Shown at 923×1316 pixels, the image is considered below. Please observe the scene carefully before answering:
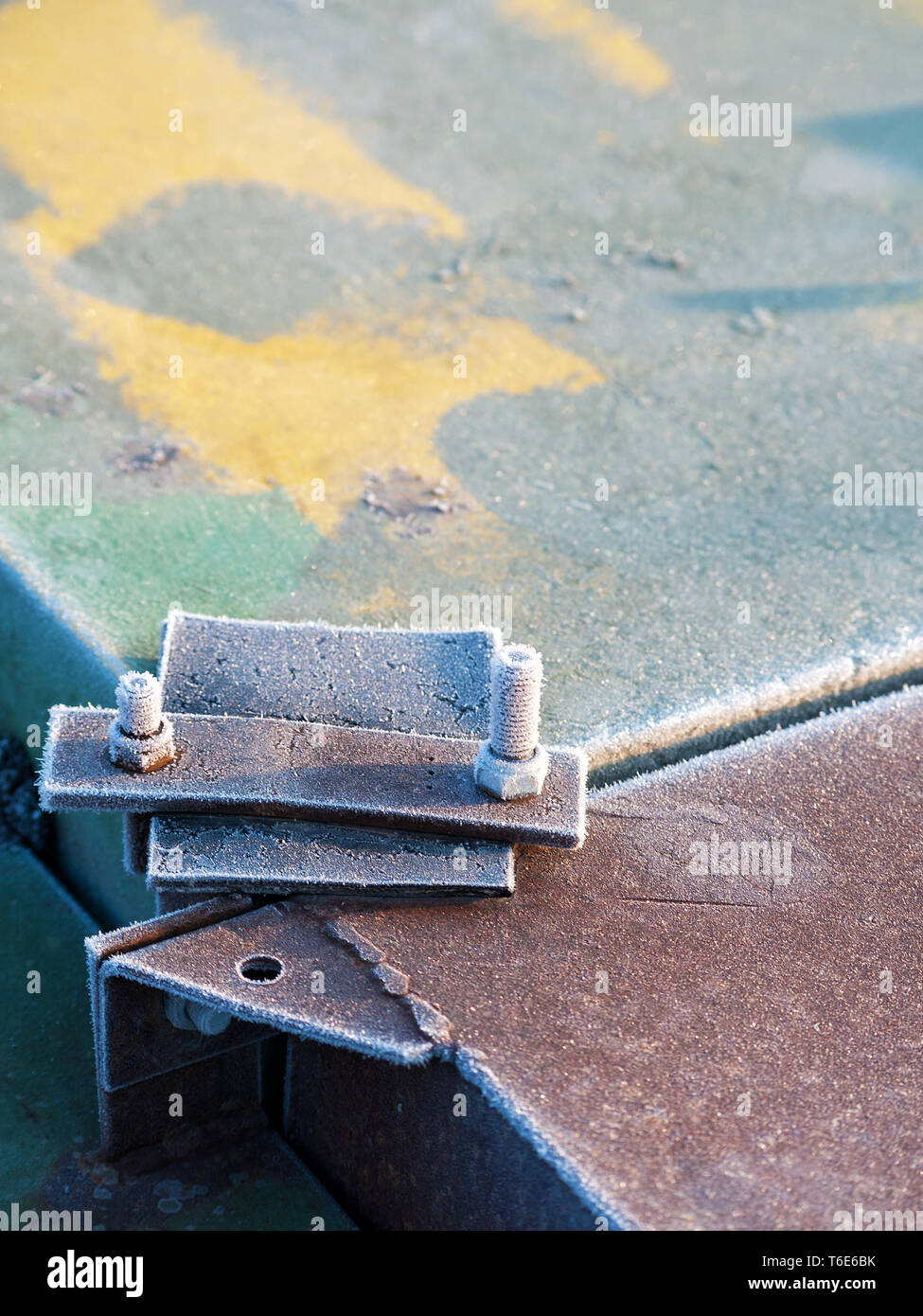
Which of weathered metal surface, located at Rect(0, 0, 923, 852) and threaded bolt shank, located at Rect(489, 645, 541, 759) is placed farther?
weathered metal surface, located at Rect(0, 0, 923, 852)

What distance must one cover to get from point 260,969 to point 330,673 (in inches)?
36.9

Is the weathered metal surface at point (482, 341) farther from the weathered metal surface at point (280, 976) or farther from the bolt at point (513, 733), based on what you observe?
the weathered metal surface at point (280, 976)

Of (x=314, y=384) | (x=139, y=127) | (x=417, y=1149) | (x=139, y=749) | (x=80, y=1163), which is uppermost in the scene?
(x=139, y=127)

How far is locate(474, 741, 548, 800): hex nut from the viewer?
313 centimetres

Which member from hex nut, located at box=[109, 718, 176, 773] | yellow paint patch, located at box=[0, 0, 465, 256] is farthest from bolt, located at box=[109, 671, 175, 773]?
yellow paint patch, located at box=[0, 0, 465, 256]

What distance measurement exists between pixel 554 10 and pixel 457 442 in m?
3.69

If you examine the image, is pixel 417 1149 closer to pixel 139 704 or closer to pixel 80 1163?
pixel 80 1163

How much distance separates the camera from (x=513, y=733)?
3.08 meters

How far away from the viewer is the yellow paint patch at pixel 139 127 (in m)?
6.10

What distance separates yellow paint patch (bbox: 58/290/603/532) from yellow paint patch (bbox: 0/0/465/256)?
0.82 meters

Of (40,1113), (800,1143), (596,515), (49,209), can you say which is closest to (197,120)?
(49,209)

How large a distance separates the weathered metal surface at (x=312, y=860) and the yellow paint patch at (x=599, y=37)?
533cm

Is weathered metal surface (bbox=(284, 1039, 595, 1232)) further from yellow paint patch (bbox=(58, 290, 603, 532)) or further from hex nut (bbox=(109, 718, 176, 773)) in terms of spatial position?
yellow paint patch (bbox=(58, 290, 603, 532))

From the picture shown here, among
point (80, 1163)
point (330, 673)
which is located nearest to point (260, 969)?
point (80, 1163)
